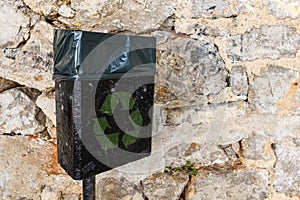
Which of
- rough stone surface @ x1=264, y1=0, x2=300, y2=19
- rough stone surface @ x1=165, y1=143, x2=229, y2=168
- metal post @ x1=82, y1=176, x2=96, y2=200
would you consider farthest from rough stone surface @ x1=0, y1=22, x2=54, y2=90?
rough stone surface @ x1=264, y1=0, x2=300, y2=19

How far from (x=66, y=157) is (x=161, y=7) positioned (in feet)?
1.74

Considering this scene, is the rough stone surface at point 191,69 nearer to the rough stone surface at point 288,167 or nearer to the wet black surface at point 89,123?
the wet black surface at point 89,123

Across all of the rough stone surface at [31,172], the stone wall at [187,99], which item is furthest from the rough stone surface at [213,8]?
the rough stone surface at [31,172]

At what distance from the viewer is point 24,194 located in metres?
1.16

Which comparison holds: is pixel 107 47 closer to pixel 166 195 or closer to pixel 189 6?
pixel 189 6

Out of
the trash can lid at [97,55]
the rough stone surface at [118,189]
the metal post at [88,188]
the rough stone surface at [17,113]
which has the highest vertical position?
the trash can lid at [97,55]

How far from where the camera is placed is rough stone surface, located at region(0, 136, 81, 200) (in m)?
1.13

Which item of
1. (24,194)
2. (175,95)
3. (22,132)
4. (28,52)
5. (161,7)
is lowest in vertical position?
(24,194)

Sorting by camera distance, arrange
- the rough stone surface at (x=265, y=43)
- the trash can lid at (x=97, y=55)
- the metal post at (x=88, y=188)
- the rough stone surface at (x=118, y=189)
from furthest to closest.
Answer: the rough stone surface at (x=118, y=189) → the rough stone surface at (x=265, y=43) → the metal post at (x=88, y=188) → the trash can lid at (x=97, y=55)

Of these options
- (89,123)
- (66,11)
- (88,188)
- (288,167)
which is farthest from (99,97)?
(288,167)

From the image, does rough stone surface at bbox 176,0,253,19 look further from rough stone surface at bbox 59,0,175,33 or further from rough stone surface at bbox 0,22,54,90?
rough stone surface at bbox 0,22,54,90

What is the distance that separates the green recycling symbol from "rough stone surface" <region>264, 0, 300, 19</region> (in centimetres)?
51

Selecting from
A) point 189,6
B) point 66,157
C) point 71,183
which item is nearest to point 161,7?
point 189,6

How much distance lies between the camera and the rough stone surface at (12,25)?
1063mm
